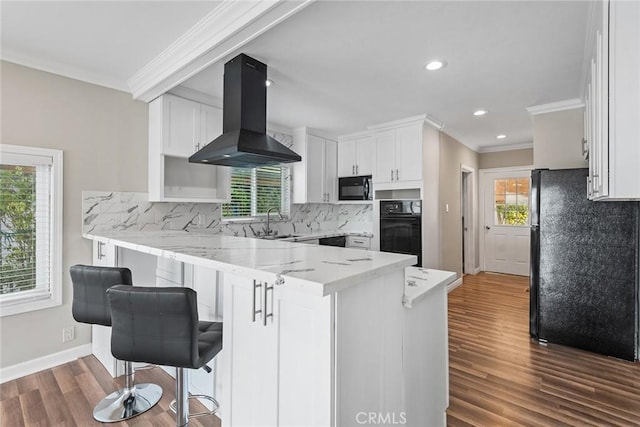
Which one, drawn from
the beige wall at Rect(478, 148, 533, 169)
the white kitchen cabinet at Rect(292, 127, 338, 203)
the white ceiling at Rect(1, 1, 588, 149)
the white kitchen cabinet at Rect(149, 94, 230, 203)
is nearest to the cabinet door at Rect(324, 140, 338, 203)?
the white kitchen cabinet at Rect(292, 127, 338, 203)

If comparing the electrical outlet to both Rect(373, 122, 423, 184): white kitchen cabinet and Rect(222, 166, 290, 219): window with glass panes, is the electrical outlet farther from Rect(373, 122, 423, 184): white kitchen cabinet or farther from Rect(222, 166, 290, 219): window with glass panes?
Rect(373, 122, 423, 184): white kitchen cabinet

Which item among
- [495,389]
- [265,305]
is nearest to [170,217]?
[265,305]

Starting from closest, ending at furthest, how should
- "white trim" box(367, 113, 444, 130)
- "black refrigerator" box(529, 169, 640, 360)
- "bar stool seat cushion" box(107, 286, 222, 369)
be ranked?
"bar stool seat cushion" box(107, 286, 222, 369) < "black refrigerator" box(529, 169, 640, 360) < "white trim" box(367, 113, 444, 130)

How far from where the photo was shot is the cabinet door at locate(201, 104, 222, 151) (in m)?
3.47

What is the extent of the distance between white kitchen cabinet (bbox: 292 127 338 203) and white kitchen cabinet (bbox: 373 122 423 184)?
82cm

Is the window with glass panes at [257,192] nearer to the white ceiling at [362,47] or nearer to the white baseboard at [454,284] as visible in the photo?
the white ceiling at [362,47]

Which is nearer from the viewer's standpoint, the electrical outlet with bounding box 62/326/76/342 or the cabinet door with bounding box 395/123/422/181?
the electrical outlet with bounding box 62/326/76/342

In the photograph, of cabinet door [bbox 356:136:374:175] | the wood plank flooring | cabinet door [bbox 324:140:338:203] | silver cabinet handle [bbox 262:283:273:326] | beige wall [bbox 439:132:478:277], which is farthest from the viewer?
cabinet door [bbox 324:140:338:203]

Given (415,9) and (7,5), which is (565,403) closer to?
(415,9)

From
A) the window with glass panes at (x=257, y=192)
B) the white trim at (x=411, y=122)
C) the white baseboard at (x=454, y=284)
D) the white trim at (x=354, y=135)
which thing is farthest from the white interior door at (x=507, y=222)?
the window with glass panes at (x=257, y=192)

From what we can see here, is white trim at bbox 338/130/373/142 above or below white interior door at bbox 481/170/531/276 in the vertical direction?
above

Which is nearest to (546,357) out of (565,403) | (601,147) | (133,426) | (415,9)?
(565,403)

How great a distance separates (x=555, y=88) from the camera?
311cm

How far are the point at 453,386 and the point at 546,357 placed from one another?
1127 mm
